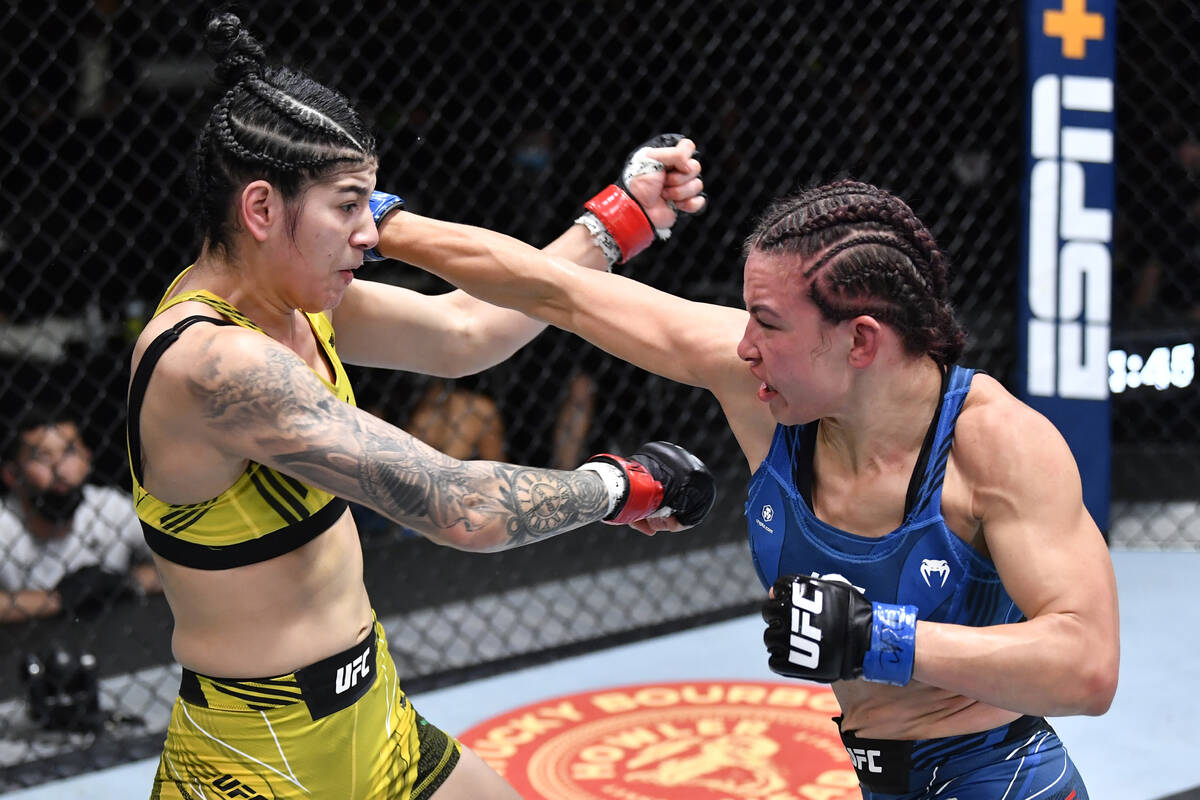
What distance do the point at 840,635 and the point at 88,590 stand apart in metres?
2.51

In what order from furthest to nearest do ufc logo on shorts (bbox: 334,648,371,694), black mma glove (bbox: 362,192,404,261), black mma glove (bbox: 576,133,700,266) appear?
black mma glove (bbox: 576,133,700,266) < black mma glove (bbox: 362,192,404,261) < ufc logo on shorts (bbox: 334,648,371,694)

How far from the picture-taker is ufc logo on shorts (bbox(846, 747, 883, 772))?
60.1 inches

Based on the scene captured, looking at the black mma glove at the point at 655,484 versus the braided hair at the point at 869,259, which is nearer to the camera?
the braided hair at the point at 869,259

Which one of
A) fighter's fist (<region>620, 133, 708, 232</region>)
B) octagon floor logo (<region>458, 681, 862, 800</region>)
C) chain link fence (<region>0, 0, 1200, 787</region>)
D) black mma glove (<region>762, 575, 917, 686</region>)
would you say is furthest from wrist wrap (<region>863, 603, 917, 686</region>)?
chain link fence (<region>0, 0, 1200, 787</region>)

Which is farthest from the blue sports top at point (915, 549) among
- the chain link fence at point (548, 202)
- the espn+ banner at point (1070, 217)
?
the espn+ banner at point (1070, 217)

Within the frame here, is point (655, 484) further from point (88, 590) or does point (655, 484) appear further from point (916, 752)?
point (88, 590)

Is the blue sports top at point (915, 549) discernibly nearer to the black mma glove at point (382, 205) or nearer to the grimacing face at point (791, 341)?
the grimacing face at point (791, 341)

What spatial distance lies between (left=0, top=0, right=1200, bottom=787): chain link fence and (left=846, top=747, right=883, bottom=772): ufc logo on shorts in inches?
75.7

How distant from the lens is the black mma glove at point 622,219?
195 cm

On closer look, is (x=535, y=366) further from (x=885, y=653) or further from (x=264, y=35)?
(x=885, y=653)

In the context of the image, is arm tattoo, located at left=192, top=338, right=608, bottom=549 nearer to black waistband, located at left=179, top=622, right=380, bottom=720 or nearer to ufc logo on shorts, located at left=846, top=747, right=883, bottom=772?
black waistband, located at left=179, top=622, right=380, bottom=720

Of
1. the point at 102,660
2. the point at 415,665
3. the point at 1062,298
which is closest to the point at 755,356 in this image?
the point at 415,665

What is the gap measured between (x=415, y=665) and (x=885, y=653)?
89.0 inches

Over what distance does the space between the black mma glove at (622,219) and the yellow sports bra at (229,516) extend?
672mm
